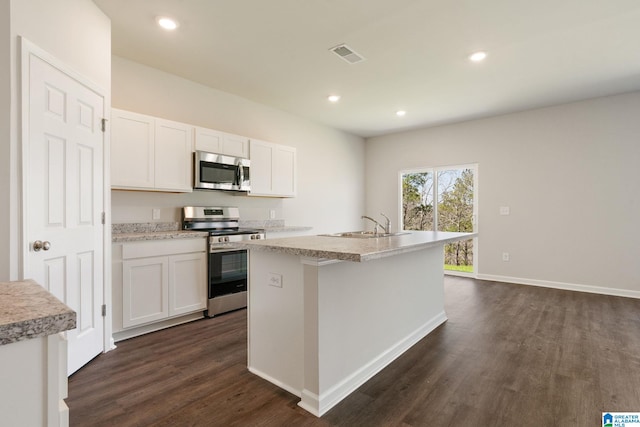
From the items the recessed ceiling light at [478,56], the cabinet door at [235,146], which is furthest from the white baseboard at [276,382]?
the recessed ceiling light at [478,56]

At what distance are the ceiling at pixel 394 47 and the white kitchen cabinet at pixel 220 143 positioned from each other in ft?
2.14

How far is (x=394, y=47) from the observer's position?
3.06 metres

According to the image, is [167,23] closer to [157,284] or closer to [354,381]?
[157,284]

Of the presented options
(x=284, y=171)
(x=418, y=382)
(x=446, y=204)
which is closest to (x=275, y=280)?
(x=418, y=382)

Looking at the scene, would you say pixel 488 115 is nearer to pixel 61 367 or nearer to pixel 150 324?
pixel 150 324

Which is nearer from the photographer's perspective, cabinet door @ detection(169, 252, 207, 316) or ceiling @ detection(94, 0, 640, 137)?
ceiling @ detection(94, 0, 640, 137)

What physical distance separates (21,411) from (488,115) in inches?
235

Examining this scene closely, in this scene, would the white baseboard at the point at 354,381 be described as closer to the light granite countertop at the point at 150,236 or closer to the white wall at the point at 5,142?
the white wall at the point at 5,142

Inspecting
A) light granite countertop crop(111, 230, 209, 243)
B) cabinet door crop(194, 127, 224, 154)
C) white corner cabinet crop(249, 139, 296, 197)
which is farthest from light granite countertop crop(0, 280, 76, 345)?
white corner cabinet crop(249, 139, 296, 197)

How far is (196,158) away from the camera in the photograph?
3.53 m

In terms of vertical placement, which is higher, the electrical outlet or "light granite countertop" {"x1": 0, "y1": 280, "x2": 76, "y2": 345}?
"light granite countertop" {"x1": 0, "y1": 280, "x2": 76, "y2": 345}

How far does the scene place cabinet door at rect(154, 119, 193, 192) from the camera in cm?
326

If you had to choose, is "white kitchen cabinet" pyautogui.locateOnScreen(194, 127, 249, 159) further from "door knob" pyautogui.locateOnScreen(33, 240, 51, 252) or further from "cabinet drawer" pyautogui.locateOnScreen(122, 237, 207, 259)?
"door knob" pyautogui.locateOnScreen(33, 240, 51, 252)

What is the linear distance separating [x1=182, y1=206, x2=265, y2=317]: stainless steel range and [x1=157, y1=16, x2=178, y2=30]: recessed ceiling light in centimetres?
182
